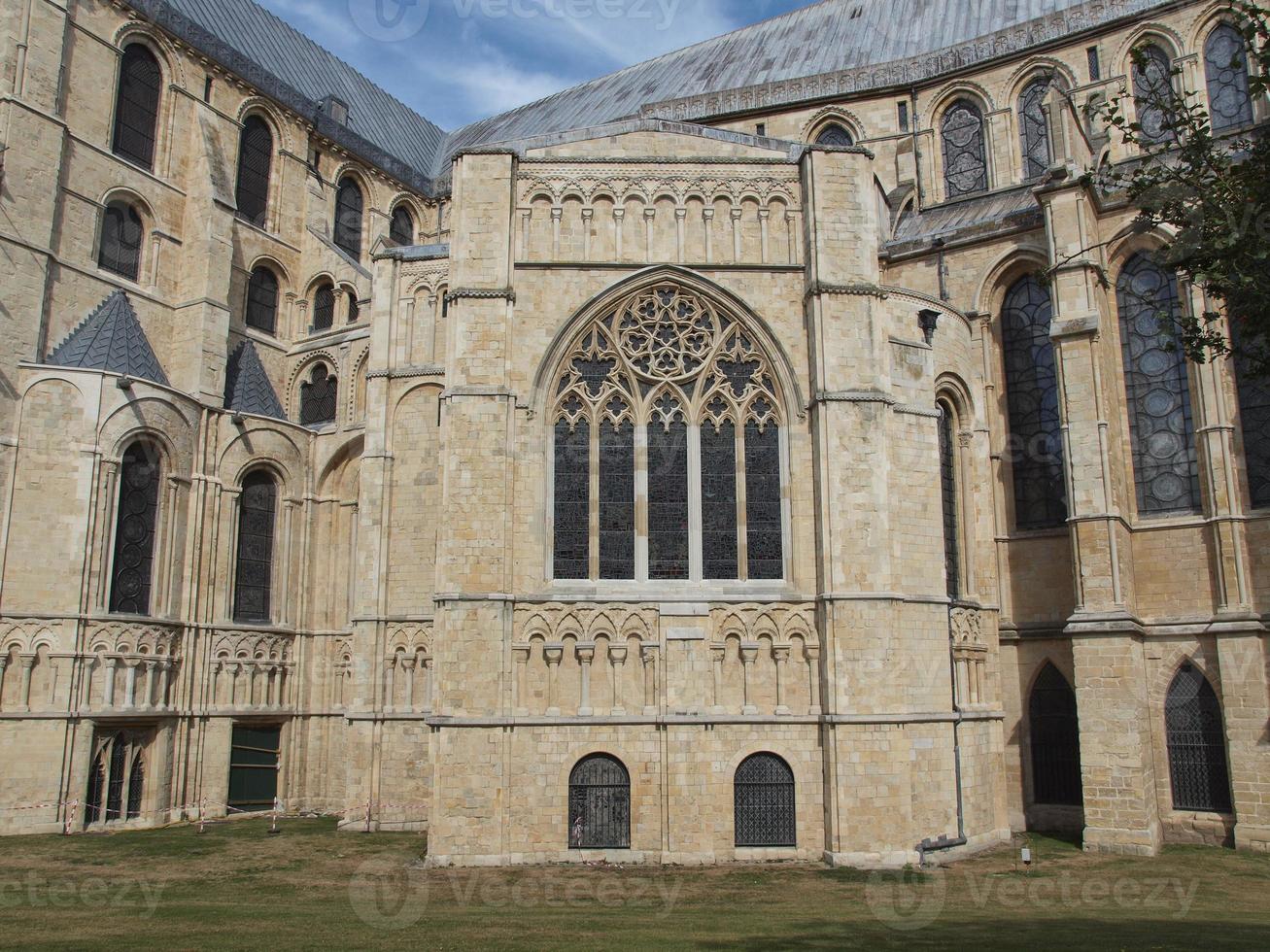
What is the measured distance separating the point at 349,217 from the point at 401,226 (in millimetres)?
2596

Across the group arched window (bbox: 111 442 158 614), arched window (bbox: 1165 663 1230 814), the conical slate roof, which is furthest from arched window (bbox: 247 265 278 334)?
arched window (bbox: 1165 663 1230 814)

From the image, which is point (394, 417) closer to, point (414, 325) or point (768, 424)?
point (414, 325)

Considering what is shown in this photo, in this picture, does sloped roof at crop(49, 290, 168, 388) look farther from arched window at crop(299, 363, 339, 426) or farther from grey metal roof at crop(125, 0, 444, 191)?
grey metal roof at crop(125, 0, 444, 191)

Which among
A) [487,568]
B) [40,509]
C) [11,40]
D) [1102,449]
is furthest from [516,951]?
[11,40]

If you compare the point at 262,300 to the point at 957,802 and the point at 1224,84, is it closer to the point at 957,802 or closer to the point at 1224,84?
the point at 957,802

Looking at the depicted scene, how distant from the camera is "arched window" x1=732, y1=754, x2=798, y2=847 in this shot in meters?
17.5

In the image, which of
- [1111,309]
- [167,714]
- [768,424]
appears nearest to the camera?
[768,424]

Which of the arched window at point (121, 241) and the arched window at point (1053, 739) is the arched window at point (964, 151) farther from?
the arched window at point (121, 241)

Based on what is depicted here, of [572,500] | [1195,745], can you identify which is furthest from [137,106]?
[1195,745]

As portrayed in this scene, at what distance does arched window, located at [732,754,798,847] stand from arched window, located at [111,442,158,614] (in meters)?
14.6

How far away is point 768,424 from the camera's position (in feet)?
63.2

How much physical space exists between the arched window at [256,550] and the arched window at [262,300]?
536 cm

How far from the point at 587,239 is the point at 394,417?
623 cm

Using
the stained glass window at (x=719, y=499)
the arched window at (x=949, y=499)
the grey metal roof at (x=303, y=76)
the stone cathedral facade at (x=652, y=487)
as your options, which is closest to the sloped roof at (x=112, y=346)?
the stone cathedral facade at (x=652, y=487)
